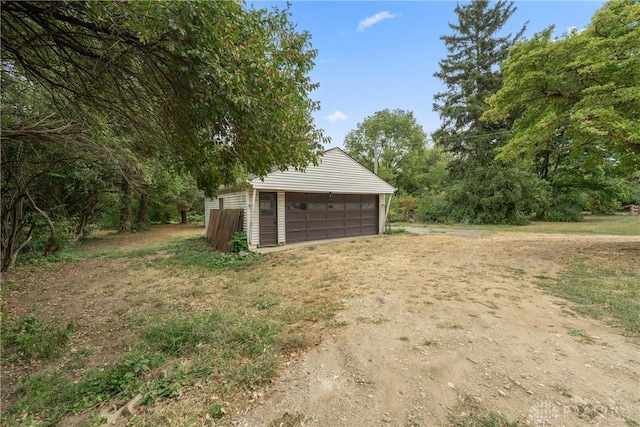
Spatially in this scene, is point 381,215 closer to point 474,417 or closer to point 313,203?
point 313,203

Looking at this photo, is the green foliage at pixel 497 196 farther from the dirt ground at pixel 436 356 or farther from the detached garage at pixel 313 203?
the dirt ground at pixel 436 356

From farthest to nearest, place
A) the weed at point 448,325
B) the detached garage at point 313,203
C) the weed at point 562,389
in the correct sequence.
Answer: the detached garage at point 313,203 < the weed at point 448,325 < the weed at point 562,389

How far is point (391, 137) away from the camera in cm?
3094

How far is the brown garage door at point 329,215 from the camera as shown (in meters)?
10.7

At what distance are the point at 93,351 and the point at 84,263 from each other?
6.25m

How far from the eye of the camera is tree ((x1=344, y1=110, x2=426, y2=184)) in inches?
1195

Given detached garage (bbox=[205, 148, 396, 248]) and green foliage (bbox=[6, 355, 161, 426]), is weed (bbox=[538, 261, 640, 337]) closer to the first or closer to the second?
green foliage (bbox=[6, 355, 161, 426])

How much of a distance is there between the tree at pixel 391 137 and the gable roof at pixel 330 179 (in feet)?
58.6

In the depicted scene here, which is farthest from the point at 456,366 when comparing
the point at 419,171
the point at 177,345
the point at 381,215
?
the point at 419,171

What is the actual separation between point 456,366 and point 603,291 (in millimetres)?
3895

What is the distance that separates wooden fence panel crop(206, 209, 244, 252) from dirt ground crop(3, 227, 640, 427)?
3919 millimetres

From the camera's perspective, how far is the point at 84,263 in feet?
25.8

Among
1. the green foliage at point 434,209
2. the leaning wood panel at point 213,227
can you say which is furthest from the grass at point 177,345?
the green foliage at point 434,209

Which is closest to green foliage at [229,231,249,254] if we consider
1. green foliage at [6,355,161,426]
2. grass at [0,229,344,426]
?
grass at [0,229,344,426]
